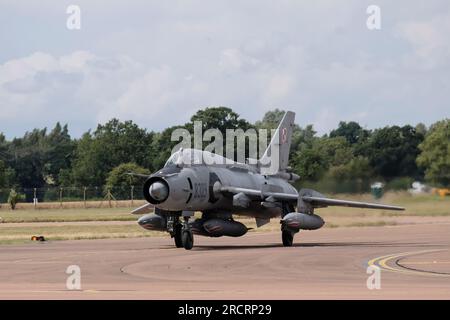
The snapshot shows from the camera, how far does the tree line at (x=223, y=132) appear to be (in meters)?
36.8

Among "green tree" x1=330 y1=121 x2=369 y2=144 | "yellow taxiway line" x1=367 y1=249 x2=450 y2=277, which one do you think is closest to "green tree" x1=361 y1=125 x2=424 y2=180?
"yellow taxiway line" x1=367 y1=249 x2=450 y2=277

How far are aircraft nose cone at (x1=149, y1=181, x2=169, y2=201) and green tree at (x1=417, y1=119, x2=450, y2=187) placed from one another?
11327 millimetres

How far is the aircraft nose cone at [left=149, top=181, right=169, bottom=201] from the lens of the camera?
28.4 metres

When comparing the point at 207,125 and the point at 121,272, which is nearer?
the point at 121,272

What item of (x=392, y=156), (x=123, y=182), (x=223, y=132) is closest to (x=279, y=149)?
(x=392, y=156)

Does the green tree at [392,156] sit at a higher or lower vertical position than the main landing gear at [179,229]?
higher

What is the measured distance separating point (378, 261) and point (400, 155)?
43.7 ft

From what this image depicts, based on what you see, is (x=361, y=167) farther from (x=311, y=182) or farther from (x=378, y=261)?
(x=378, y=261)

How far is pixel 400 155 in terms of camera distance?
3688 centimetres
